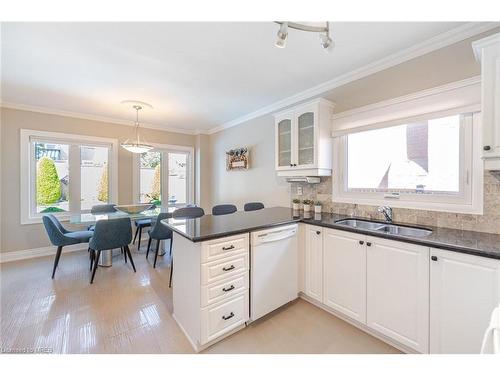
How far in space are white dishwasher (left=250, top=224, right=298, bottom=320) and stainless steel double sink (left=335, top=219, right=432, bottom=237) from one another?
53 cm

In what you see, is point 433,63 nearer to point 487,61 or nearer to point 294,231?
point 487,61

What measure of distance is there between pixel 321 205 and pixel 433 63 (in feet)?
5.50

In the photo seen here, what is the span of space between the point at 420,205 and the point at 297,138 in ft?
4.58

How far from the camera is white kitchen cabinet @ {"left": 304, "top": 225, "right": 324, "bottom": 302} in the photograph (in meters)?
2.07

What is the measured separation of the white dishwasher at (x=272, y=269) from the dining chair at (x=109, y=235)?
1876 millimetres

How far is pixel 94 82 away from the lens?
2582 millimetres

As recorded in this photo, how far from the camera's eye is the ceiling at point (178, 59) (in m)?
1.69

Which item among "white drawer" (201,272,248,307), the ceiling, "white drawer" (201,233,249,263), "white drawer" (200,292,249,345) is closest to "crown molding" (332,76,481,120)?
the ceiling

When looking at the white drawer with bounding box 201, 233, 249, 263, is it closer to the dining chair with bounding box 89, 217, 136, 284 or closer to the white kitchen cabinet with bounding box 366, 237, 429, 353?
the white kitchen cabinet with bounding box 366, 237, 429, 353

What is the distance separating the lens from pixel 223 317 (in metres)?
1.66

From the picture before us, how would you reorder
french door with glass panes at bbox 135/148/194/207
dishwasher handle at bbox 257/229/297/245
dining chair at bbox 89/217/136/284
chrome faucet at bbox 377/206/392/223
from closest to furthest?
1. dishwasher handle at bbox 257/229/297/245
2. chrome faucet at bbox 377/206/392/223
3. dining chair at bbox 89/217/136/284
4. french door with glass panes at bbox 135/148/194/207

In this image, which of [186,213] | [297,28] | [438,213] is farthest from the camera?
[186,213]

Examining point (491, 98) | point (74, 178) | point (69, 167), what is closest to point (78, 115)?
point (69, 167)

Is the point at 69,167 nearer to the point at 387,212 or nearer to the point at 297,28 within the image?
the point at 297,28
